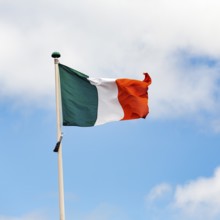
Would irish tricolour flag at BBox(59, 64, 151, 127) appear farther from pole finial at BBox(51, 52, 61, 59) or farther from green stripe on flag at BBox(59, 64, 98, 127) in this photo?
pole finial at BBox(51, 52, 61, 59)

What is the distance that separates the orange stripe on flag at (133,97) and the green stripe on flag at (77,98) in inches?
42.4

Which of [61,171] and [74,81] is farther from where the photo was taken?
[74,81]

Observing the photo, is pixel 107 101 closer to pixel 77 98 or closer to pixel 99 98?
pixel 99 98

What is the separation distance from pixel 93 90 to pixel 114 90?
2.90 ft

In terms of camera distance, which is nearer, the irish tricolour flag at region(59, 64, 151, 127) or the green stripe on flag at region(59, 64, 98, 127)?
the green stripe on flag at region(59, 64, 98, 127)

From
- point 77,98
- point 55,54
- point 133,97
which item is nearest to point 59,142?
point 77,98

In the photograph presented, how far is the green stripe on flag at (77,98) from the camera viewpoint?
18828mm

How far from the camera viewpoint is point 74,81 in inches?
762

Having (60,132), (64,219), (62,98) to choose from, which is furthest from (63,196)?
(62,98)

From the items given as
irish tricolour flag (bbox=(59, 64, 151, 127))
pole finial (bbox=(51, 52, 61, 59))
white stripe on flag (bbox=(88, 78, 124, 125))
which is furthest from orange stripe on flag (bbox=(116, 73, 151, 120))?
pole finial (bbox=(51, 52, 61, 59))

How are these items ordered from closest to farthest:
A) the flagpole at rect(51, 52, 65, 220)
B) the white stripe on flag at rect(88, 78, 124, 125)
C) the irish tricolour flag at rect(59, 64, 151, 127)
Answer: the flagpole at rect(51, 52, 65, 220) → the irish tricolour flag at rect(59, 64, 151, 127) → the white stripe on flag at rect(88, 78, 124, 125)

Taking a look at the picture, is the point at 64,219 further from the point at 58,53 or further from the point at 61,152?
the point at 58,53

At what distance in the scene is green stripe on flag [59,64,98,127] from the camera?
1883 centimetres

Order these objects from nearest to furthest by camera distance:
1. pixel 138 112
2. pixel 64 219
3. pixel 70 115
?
pixel 64 219, pixel 70 115, pixel 138 112
